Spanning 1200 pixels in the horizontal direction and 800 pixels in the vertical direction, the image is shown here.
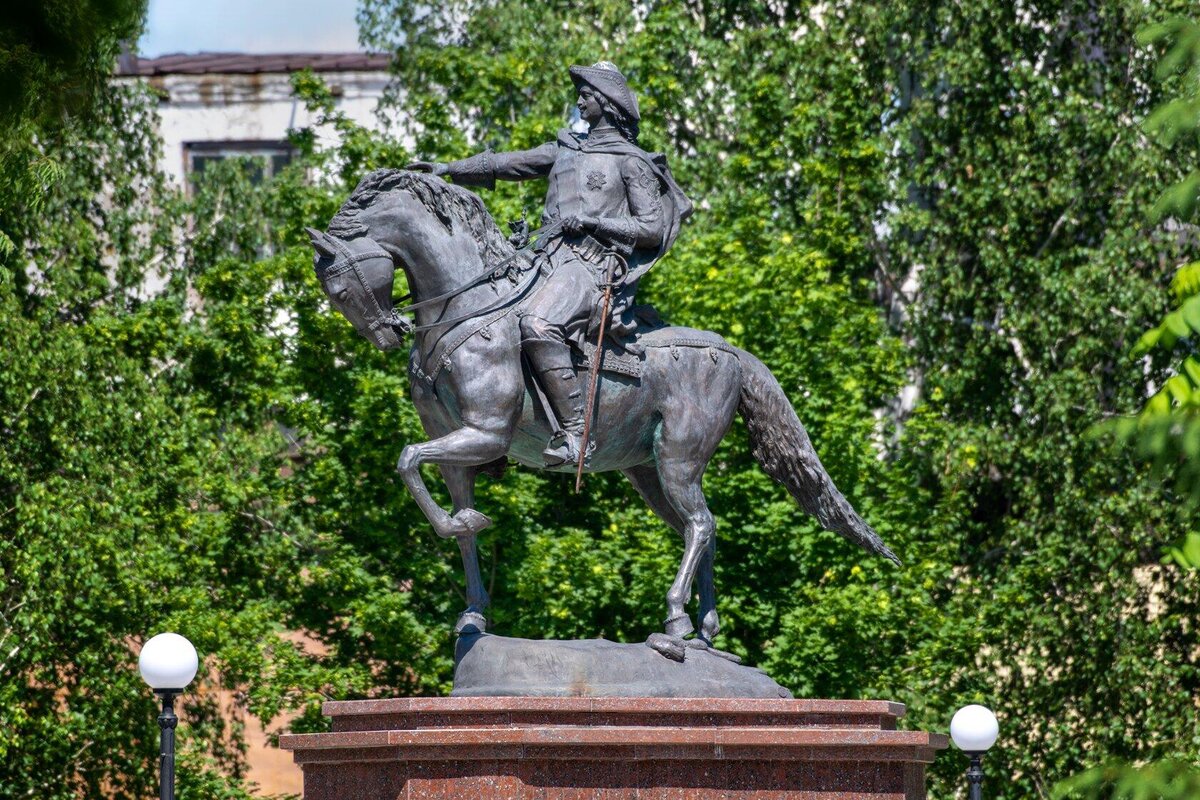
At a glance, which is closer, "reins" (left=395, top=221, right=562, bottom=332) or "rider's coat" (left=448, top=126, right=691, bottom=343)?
"reins" (left=395, top=221, right=562, bottom=332)

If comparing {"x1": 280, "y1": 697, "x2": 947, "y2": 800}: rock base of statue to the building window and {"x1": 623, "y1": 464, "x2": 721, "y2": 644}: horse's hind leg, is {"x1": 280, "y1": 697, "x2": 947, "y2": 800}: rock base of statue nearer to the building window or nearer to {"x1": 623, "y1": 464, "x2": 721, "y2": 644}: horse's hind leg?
{"x1": 623, "y1": 464, "x2": 721, "y2": 644}: horse's hind leg

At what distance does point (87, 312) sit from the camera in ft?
88.7

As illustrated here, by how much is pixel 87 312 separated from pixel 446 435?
17123 mm

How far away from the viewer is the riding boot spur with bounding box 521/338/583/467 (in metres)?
10.8

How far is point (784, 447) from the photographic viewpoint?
1165 centimetres

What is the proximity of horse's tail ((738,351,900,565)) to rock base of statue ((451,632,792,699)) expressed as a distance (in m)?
1.35

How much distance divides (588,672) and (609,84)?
3139 mm

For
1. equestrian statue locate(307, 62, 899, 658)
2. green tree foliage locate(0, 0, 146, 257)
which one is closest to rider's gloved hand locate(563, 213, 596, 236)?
equestrian statue locate(307, 62, 899, 658)

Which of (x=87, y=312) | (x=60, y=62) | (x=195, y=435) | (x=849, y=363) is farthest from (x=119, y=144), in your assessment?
(x=60, y=62)

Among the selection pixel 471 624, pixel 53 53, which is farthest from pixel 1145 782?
pixel 471 624

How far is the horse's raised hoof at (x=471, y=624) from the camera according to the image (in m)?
10.9

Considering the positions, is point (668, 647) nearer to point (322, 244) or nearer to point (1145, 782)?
point (322, 244)

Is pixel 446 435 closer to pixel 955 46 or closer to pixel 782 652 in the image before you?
pixel 782 652

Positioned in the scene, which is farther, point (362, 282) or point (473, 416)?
point (362, 282)
